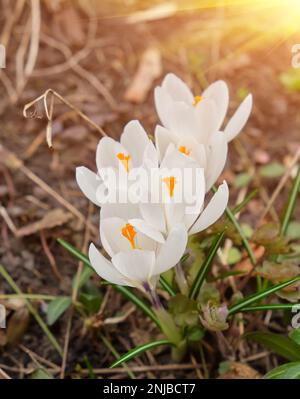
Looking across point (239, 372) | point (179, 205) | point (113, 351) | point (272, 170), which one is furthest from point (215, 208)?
point (272, 170)

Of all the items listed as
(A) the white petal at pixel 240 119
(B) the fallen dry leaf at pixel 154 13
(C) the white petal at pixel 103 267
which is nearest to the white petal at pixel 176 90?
(A) the white petal at pixel 240 119

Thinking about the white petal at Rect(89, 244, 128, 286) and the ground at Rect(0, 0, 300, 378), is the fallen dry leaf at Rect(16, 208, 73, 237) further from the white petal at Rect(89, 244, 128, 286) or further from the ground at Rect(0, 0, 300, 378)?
the white petal at Rect(89, 244, 128, 286)

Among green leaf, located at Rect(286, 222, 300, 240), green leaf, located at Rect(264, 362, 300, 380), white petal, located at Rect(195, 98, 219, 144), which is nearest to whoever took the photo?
green leaf, located at Rect(264, 362, 300, 380)

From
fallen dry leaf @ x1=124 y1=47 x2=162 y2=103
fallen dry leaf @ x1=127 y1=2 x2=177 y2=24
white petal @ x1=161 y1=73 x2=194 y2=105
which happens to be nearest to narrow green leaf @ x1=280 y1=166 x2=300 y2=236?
white petal @ x1=161 y1=73 x2=194 y2=105

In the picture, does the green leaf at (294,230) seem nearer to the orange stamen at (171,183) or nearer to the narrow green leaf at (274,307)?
the narrow green leaf at (274,307)

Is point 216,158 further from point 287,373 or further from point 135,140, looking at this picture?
point 287,373
